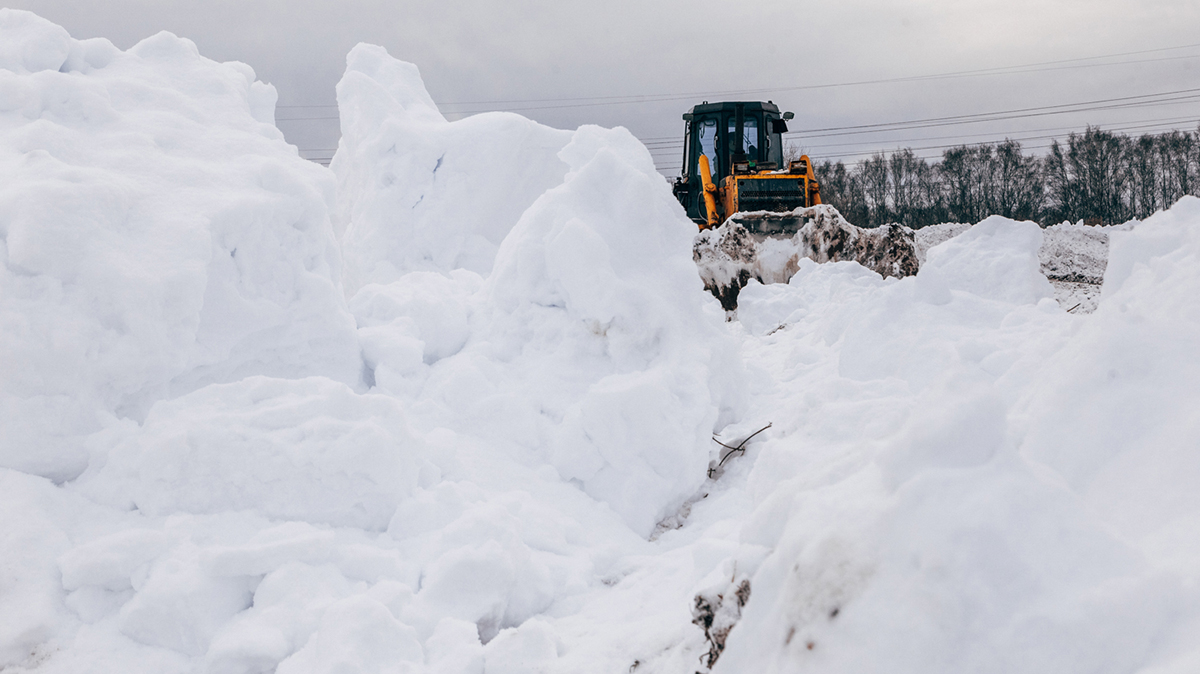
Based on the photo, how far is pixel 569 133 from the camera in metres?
10.2

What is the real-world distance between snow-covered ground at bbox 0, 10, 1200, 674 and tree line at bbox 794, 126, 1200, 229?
25052mm

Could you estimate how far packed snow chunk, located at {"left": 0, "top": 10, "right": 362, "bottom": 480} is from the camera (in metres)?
3.21

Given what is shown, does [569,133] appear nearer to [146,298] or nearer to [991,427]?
[146,298]

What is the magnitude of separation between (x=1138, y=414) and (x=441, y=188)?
29.0ft

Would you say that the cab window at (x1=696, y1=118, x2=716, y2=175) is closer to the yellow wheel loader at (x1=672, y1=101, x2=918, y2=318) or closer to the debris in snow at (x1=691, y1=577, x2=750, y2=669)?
the yellow wheel loader at (x1=672, y1=101, x2=918, y2=318)

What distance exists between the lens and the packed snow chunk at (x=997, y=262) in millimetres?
5824

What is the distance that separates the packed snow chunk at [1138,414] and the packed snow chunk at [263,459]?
8.72ft

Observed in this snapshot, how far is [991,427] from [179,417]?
3.29 metres

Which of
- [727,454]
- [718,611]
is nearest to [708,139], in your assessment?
[727,454]

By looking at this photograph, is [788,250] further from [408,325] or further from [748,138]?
[408,325]

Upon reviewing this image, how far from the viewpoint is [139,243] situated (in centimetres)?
362

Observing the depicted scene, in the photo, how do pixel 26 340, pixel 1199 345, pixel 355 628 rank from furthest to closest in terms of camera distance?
pixel 26 340 < pixel 355 628 < pixel 1199 345

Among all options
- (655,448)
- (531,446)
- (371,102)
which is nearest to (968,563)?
(655,448)

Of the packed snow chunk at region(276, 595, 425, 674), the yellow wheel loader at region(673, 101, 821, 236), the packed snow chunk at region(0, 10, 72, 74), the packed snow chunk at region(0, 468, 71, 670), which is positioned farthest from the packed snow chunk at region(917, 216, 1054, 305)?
the packed snow chunk at region(0, 10, 72, 74)
